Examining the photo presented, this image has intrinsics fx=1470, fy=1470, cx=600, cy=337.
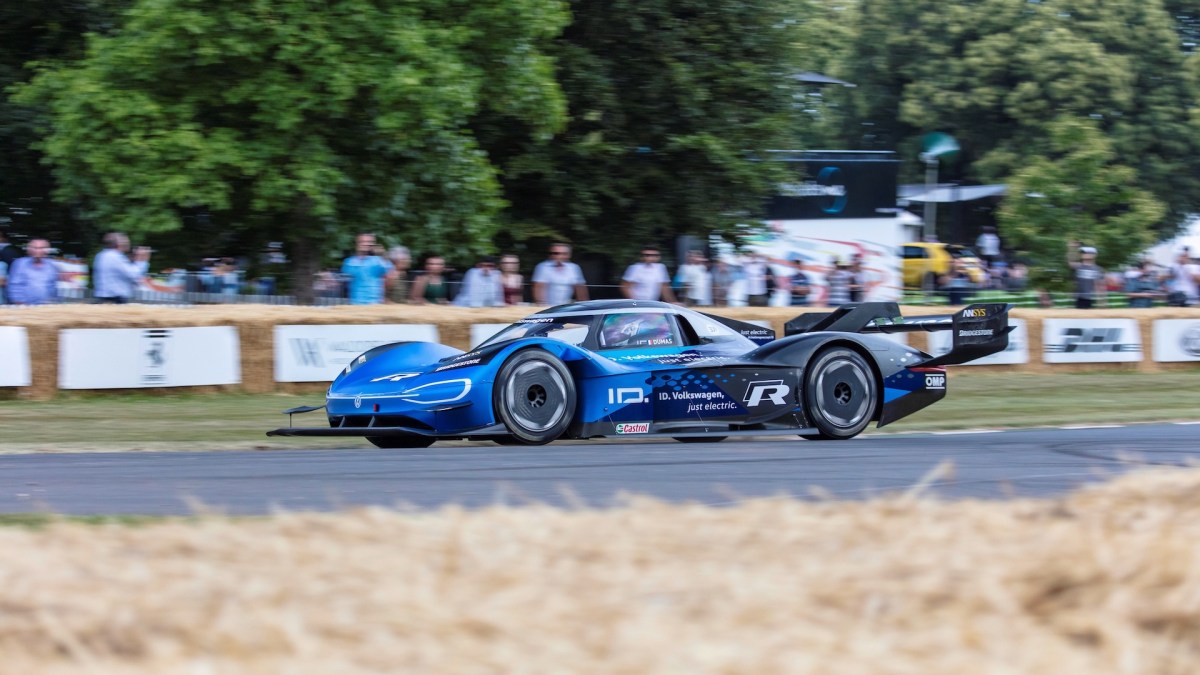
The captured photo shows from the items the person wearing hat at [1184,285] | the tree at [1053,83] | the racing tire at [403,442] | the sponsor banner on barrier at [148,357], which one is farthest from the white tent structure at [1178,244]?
the racing tire at [403,442]

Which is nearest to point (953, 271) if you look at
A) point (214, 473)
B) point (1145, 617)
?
point (214, 473)

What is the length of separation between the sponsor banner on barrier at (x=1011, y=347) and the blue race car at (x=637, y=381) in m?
7.23

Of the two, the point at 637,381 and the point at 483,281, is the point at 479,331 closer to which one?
the point at 483,281

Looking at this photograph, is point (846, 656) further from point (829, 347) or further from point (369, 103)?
point (369, 103)

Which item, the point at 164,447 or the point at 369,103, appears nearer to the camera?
the point at 164,447

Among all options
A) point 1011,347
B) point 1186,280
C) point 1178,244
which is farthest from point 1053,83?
point 1011,347

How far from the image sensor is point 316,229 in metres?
18.8

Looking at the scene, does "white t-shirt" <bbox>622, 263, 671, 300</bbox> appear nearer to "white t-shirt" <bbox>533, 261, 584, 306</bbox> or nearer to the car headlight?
"white t-shirt" <bbox>533, 261, 584, 306</bbox>

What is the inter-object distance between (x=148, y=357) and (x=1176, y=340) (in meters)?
14.1

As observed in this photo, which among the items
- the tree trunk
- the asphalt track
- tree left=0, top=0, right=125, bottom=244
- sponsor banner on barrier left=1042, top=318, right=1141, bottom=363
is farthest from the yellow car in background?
the asphalt track

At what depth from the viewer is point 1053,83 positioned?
43719 mm

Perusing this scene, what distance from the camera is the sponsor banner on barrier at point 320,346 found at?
51.1 feet

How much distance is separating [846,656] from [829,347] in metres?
9.07

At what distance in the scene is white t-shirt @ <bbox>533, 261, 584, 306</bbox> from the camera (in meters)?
17.3
